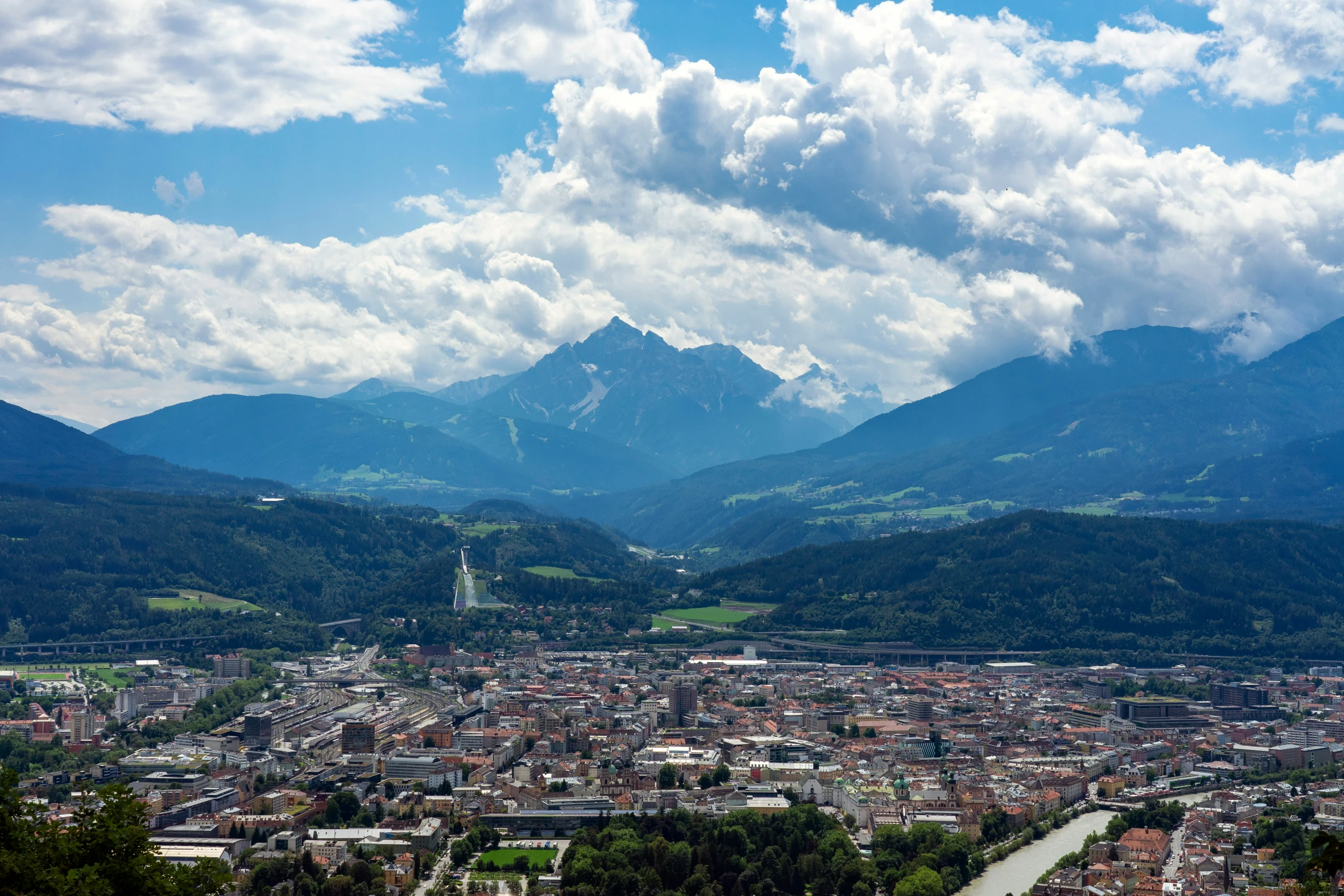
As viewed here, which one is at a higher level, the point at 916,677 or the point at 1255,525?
the point at 1255,525

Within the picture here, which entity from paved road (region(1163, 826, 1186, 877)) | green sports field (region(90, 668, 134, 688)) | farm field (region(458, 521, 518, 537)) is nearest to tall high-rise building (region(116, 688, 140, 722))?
green sports field (region(90, 668, 134, 688))

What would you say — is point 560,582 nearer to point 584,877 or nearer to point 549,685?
point 549,685

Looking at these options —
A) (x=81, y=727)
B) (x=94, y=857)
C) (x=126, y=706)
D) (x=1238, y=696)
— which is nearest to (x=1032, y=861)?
(x=94, y=857)

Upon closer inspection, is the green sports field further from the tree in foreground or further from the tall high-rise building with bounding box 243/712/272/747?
the tree in foreground

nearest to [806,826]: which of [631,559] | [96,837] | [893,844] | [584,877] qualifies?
[893,844]

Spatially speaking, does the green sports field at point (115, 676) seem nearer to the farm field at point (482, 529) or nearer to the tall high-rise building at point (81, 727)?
the tall high-rise building at point (81, 727)

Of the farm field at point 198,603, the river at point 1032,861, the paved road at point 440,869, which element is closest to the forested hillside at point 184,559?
the farm field at point 198,603
